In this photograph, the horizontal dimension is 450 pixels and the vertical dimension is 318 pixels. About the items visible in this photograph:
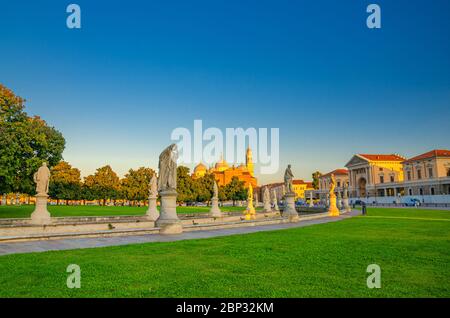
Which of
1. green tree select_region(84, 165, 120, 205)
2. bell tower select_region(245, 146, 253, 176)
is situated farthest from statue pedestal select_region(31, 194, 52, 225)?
bell tower select_region(245, 146, 253, 176)

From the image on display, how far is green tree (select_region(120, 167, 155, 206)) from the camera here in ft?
242

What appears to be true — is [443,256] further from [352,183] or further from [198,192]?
[352,183]

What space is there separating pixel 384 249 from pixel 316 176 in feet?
399

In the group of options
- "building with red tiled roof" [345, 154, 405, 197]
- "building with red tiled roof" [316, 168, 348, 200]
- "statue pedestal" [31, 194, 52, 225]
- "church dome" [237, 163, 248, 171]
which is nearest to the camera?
"statue pedestal" [31, 194, 52, 225]

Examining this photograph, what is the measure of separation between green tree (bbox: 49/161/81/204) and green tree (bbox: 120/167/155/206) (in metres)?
11.1

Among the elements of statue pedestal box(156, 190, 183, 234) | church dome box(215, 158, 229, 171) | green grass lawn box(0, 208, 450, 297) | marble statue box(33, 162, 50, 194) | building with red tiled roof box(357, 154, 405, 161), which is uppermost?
church dome box(215, 158, 229, 171)

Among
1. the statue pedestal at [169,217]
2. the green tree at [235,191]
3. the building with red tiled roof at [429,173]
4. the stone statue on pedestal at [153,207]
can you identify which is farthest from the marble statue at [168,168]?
the building with red tiled roof at [429,173]

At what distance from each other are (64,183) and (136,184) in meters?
17.5

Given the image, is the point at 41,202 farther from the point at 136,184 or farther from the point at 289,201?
the point at 136,184

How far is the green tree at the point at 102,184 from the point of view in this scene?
258ft

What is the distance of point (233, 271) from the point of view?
6.26 metres

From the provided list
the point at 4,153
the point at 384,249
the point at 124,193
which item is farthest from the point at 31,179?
the point at 124,193

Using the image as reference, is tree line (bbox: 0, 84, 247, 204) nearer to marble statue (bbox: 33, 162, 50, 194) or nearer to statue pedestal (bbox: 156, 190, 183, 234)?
marble statue (bbox: 33, 162, 50, 194)

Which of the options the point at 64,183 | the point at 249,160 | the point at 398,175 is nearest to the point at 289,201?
the point at 64,183
